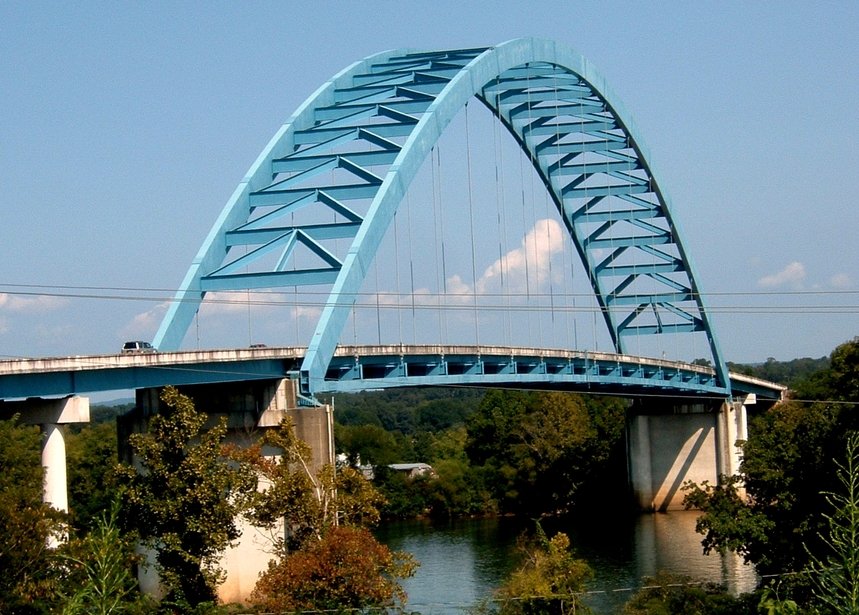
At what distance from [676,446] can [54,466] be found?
42984mm

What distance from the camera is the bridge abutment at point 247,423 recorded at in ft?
100

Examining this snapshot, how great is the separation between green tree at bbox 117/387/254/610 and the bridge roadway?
3320 mm

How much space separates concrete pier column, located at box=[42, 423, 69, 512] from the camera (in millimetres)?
→ 28156

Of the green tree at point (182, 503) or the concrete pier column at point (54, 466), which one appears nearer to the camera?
the green tree at point (182, 503)

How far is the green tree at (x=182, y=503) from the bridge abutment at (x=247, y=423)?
11.3 feet

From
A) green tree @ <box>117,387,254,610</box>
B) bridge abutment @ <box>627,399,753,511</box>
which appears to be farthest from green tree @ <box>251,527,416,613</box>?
bridge abutment @ <box>627,399,753,511</box>

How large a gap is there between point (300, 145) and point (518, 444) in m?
30.4

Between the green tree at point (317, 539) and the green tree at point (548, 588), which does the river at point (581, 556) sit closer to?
the green tree at point (548, 588)

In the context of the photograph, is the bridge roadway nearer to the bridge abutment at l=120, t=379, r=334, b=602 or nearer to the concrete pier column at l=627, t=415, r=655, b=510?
the bridge abutment at l=120, t=379, r=334, b=602

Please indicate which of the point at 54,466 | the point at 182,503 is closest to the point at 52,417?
the point at 54,466

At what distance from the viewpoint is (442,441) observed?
8600 cm

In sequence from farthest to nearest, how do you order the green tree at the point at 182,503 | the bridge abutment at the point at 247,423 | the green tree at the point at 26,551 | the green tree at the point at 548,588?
1. the bridge abutment at the point at 247,423
2. the green tree at the point at 548,588
3. the green tree at the point at 182,503
4. the green tree at the point at 26,551

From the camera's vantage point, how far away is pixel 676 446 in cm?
6725

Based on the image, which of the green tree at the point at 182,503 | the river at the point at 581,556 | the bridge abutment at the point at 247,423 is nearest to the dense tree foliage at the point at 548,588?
the river at the point at 581,556
